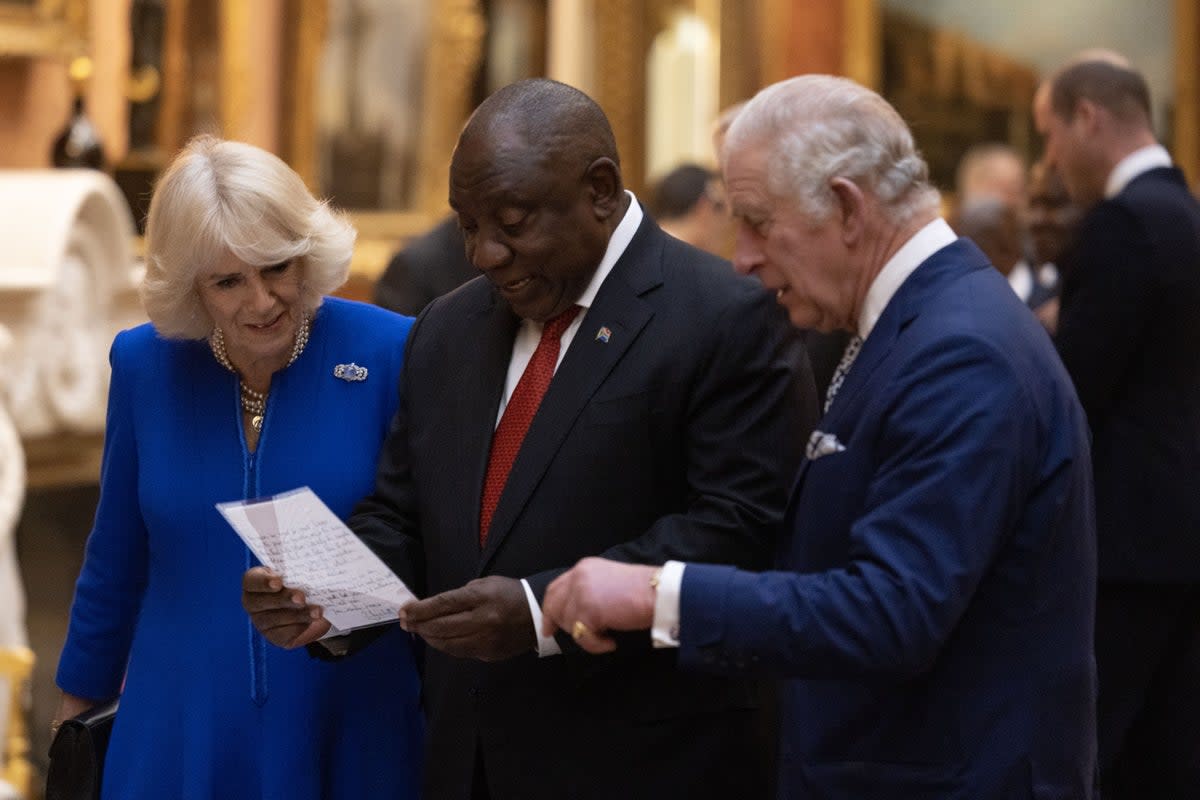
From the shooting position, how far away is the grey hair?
2.60 meters

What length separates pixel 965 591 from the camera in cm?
241

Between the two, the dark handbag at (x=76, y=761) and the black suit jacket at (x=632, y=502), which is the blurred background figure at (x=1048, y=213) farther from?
the dark handbag at (x=76, y=761)

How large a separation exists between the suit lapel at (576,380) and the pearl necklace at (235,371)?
0.61 m

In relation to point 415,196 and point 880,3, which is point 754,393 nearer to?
point 415,196

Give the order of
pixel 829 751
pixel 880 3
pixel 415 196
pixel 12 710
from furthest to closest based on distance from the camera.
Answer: pixel 880 3 < pixel 415 196 < pixel 12 710 < pixel 829 751

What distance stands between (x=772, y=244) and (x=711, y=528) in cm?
49

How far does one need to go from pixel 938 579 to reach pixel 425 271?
11.4 ft

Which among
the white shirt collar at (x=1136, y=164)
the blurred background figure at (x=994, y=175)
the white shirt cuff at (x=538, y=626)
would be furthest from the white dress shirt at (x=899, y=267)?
the blurred background figure at (x=994, y=175)

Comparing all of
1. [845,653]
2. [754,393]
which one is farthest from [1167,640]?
[845,653]

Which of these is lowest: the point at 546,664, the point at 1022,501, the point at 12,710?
the point at 12,710

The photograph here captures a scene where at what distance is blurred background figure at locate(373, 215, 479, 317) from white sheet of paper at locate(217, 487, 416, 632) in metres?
2.77

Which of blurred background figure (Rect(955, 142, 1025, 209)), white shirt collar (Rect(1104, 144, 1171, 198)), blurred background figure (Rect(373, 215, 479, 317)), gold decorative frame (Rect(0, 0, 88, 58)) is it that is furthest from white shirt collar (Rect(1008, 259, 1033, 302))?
gold decorative frame (Rect(0, 0, 88, 58))

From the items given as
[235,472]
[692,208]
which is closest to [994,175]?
[692,208]

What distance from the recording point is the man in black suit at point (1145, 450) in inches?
176
